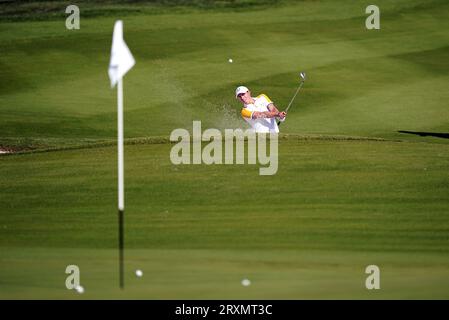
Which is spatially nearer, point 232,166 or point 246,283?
point 246,283

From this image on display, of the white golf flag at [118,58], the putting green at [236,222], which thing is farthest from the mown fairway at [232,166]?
the white golf flag at [118,58]

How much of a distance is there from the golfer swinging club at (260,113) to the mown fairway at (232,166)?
1.32 m

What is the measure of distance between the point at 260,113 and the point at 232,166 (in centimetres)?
386

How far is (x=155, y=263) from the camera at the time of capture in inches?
557

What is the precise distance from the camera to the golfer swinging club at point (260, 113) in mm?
23297

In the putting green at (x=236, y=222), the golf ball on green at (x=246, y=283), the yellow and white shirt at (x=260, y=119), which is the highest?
the yellow and white shirt at (x=260, y=119)

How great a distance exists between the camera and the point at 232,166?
19703mm

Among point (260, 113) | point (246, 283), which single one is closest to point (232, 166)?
point (260, 113)

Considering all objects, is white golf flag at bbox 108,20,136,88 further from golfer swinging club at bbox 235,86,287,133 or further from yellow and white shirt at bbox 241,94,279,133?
yellow and white shirt at bbox 241,94,279,133

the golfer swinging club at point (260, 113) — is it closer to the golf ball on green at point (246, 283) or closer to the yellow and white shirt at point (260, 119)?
the yellow and white shirt at point (260, 119)

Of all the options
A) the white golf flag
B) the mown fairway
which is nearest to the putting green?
the mown fairway

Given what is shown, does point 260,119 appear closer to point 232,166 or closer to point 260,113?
point 260,113

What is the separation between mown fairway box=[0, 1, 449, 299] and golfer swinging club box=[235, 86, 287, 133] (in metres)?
1.32
